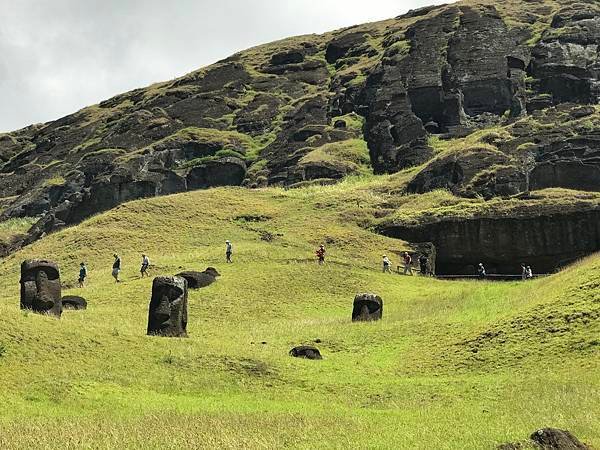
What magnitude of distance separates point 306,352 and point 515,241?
33.2 meters

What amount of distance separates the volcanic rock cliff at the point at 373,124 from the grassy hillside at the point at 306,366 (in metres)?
32.6

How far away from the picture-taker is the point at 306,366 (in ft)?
79.9

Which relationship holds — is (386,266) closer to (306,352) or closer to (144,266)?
(144,266)

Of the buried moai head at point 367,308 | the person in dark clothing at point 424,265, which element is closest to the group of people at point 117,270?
the buried moai head at point 367,308

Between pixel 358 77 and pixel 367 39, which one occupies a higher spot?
pixel 367 39

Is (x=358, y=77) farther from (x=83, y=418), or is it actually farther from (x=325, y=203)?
(x=83, y=418)

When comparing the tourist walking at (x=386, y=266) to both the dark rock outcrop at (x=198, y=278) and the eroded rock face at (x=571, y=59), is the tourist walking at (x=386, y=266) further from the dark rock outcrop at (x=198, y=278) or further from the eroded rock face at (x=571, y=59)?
the eroded rock face at (x=571, y=59)

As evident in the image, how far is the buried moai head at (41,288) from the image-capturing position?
29750 mm

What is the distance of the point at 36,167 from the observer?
4897 inches

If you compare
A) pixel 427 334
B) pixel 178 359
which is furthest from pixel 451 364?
pixel 178 359

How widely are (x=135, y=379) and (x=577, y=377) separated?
1241 centimetres

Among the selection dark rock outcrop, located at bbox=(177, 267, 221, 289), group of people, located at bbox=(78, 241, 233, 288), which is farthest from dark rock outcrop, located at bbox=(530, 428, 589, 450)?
group of people, located at bbox=(78, 241, 233, 288)

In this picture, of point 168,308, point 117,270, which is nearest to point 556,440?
point 168,308

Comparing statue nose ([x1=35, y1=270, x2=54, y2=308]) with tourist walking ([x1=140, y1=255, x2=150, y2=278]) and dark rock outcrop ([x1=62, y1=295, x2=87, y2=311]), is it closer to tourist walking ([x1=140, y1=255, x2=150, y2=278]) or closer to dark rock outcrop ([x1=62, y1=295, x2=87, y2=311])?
dark rock outcrop ([x1=62, y1=295, x2=87, y2=311])
